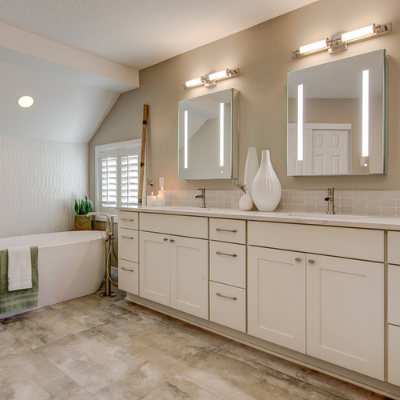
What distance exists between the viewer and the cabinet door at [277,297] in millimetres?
1823

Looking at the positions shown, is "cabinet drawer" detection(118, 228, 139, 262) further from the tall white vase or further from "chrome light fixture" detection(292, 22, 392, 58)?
"chrome light fixture" detection(292, 22, 392, 58)

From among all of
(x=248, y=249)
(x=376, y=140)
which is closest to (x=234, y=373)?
(x=248, y=249)

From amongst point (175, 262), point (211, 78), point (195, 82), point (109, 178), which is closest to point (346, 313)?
point (175, 262)

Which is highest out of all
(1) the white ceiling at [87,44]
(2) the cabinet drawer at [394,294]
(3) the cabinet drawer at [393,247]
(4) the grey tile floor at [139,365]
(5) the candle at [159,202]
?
(1) the white ceiling at [87,44]

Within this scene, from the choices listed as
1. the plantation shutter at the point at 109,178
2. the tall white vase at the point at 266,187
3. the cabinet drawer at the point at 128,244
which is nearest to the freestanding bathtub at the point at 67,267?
the cabinet drawer at the point at 128,244

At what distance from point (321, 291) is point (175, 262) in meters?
1.13

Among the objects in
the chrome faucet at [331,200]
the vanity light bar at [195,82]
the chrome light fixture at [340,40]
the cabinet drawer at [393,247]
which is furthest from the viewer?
the vanity light bar at [195,82]

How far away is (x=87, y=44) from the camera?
2990 millimetres

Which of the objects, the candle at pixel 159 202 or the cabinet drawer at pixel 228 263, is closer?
the cabinet drawer at pixel 228 263

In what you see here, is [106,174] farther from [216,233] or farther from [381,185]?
[381,185]

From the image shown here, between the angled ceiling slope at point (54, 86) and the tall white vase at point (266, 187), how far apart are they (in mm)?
2006

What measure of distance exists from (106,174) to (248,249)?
2.66 m

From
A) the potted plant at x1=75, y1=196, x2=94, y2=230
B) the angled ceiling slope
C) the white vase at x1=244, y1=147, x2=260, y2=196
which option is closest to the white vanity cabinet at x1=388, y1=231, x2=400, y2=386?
the white vase at x1=244, y1=147, x2=260, y2=196

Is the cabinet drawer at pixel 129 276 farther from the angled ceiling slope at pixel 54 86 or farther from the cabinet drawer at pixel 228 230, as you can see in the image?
the angled ceiling slope at pixel 54 86
